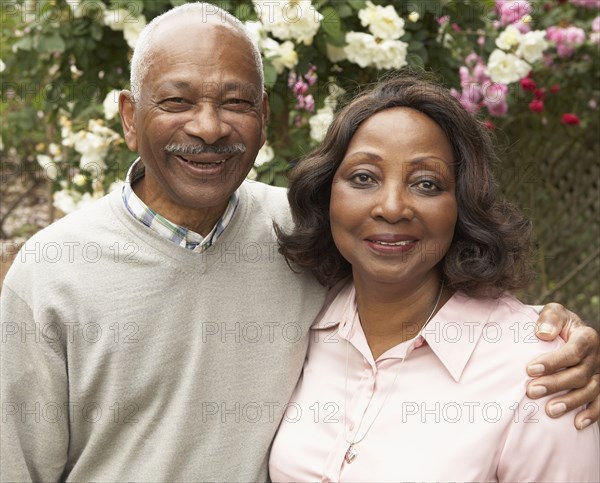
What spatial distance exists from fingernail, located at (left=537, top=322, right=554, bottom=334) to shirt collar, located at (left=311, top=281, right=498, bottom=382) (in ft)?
0.41

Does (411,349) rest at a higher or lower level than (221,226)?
lower

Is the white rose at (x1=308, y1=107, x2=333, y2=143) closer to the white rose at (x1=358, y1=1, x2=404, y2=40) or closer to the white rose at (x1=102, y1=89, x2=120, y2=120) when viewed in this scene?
the white rose at (x1=358, y1=1, x2=404, y2=40)

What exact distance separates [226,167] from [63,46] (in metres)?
1.32

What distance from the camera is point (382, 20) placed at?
9.38 ft

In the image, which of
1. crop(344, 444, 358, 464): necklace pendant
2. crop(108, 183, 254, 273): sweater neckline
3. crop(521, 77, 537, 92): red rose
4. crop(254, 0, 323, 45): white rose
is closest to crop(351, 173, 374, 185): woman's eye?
crop(108, 183, 254, 273): sweater neckline

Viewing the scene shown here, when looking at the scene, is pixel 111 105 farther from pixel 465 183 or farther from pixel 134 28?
pixel 465 183

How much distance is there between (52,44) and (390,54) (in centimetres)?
122

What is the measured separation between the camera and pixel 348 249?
2072mm

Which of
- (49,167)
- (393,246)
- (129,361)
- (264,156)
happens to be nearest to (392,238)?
Answer: (393,246)

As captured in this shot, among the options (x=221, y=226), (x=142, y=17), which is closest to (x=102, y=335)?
(x=221, y=226)

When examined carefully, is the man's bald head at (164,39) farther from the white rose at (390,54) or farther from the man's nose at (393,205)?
the white rose at (390,54)

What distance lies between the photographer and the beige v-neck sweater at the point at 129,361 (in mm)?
2027

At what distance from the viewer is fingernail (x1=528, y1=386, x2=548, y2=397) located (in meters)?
1.86

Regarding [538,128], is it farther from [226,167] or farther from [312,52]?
[226,167]
